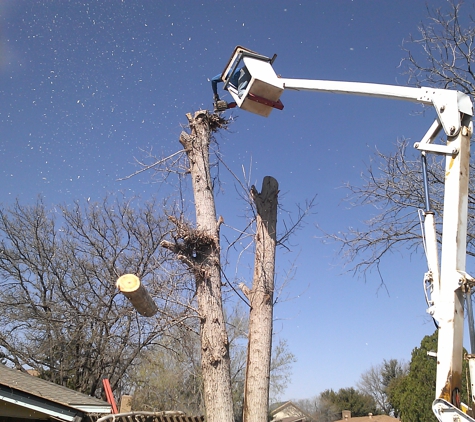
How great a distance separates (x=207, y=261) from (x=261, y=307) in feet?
2.97

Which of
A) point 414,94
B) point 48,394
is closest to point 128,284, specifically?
point 414,94

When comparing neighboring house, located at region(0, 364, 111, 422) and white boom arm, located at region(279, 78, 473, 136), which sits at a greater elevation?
white boom arm, located at region(279, 78, 473, 136)

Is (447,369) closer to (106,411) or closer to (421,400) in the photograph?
(106,411)

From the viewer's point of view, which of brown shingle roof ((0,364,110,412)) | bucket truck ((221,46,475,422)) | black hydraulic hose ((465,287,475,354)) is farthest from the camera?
brown shingle roof ((0,364,110,412))

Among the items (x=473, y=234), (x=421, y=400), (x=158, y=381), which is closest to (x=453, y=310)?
(x=473, y=234)

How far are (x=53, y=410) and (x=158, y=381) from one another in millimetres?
14910

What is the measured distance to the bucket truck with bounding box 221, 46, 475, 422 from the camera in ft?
10.5

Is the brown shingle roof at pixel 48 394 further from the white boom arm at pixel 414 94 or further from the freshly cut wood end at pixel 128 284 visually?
the white boom arm at pixel 414 94

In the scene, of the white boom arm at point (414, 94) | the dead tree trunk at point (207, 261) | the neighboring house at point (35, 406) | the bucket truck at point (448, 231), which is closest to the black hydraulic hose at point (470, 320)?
the bucket truck at point (448, 231)

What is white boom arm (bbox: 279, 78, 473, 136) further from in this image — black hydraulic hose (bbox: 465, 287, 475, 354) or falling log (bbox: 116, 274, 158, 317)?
falling log (bbox: 116, 274, 158, 317)

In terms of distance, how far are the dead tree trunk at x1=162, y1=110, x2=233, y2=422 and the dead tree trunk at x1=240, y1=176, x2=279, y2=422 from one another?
28 centimetres

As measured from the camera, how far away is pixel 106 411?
952 centimetres

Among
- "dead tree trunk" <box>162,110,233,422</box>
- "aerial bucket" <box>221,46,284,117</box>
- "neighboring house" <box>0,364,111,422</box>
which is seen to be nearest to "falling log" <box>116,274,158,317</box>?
"dead tree trunk" <box>162,110,233,422</box>

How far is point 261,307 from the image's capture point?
582 centimetres
